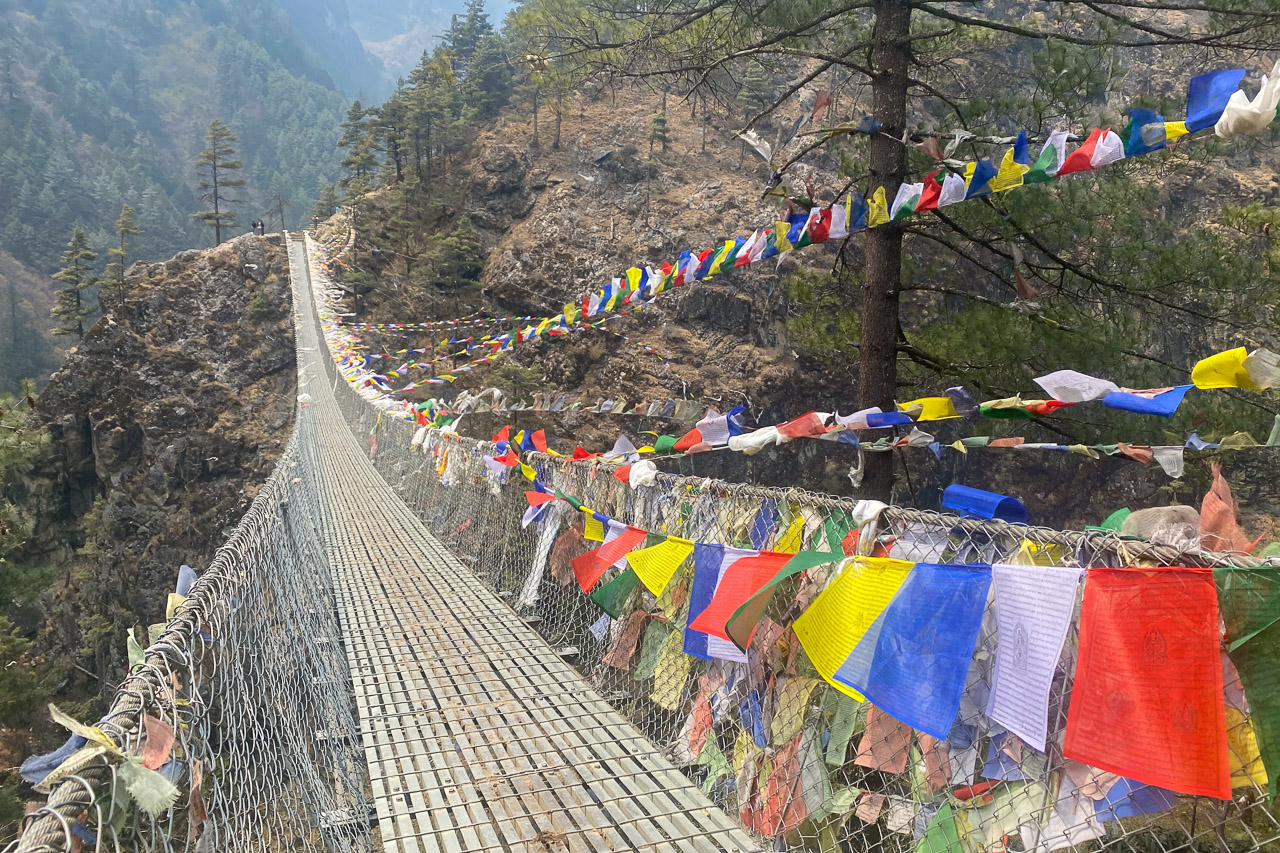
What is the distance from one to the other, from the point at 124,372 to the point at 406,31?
695 ft

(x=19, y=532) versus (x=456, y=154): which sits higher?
(x=456, y=154)

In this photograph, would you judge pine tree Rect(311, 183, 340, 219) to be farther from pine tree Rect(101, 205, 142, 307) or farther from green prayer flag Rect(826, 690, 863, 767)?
green prayer flag Rect(826, 690, 863, 767)

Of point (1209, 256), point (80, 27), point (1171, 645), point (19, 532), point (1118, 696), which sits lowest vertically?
point (19, 532)

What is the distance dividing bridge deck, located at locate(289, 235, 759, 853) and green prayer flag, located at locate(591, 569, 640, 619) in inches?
19.5

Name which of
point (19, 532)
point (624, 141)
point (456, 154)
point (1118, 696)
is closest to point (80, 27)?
point (456, 154)

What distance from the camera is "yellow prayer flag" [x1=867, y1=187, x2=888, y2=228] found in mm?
4113

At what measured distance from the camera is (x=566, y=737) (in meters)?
2.99

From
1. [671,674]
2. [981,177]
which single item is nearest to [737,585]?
[671,674]

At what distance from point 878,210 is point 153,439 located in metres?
23.5

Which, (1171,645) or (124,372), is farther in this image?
(124,372)

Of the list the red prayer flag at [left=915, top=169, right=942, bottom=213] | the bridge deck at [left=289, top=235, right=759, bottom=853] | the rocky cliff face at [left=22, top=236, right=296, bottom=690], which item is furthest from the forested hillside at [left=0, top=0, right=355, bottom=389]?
the red prayer flag at [left=915, top=169, right=942, bottom=213]

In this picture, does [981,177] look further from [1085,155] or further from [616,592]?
[616,592]

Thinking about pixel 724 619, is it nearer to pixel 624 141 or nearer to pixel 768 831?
pixel 768 831

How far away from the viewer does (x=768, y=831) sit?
7.63ft
